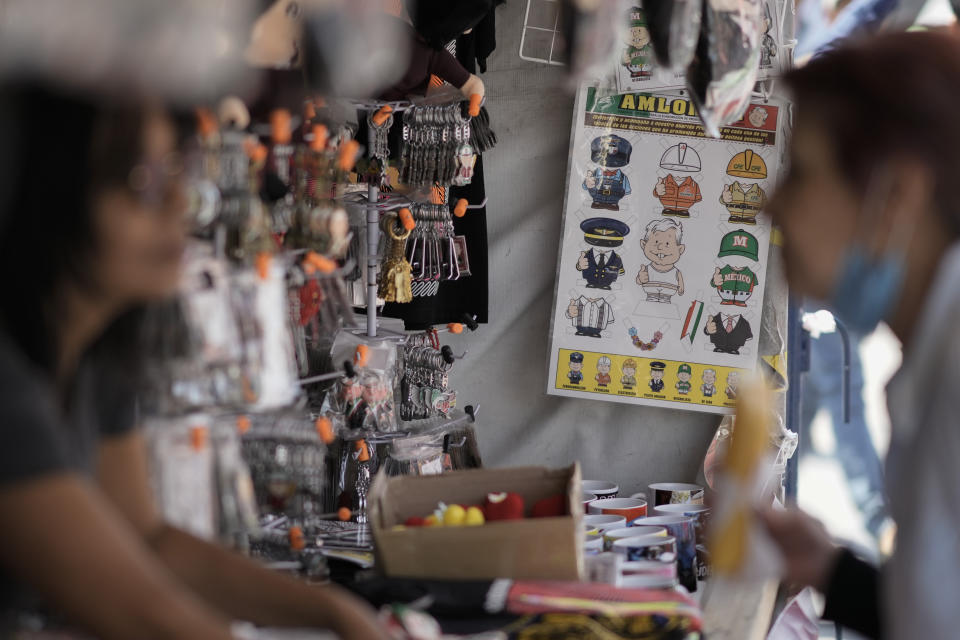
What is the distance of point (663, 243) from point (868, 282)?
2309 mm

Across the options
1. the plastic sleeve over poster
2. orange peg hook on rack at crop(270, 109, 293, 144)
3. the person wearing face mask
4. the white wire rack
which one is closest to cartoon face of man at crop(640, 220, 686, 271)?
the plastic sleeve over poster

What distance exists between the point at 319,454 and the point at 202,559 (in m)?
0.35

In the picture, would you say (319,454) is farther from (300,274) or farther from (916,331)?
(916,331)

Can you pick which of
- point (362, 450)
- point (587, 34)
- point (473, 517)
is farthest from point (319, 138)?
point (362, 450)

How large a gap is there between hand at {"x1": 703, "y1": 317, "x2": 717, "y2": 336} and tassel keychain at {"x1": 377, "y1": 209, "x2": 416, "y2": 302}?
113cm

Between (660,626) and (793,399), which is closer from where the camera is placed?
(660,626)

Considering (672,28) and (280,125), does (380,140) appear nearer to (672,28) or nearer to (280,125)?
(672,28)

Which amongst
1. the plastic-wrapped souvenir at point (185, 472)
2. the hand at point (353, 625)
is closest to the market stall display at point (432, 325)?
the plastic-wrapped souvenir at point (185, 472)

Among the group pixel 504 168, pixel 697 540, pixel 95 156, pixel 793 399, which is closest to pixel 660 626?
pixel 95 156

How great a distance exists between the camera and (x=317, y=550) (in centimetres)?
230

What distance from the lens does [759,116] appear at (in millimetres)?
3361

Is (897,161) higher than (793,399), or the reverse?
(897,161)

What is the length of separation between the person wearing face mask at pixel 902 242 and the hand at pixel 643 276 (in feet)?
7.30

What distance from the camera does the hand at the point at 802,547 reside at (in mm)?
1405
